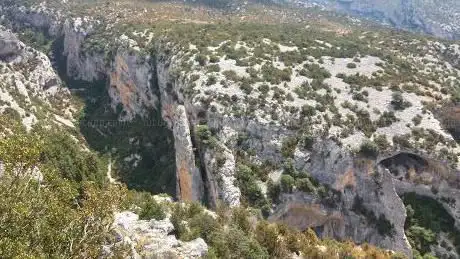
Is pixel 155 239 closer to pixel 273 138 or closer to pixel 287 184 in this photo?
pixel 287 184

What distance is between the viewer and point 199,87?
8431cm

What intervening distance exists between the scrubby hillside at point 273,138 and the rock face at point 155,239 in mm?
171

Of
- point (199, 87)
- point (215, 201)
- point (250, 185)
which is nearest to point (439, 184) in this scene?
point (250, 185)

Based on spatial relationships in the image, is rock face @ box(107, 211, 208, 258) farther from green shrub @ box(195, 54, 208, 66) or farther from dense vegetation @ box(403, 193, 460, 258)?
green shrub @ box(195, 54, 208, 66)

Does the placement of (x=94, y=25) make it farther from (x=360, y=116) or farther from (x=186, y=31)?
(x=360, y=116)

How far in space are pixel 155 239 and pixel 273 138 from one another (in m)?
39.9

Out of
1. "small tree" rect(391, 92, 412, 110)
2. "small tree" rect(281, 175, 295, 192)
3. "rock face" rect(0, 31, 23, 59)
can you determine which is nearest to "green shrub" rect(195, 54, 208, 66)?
"small tree" rect(281, 175, 295, 192)

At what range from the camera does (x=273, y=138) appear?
75.9 metres

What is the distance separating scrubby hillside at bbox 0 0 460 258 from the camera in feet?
212

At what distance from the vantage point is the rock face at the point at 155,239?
36.4m

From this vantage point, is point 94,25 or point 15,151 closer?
point 15,151

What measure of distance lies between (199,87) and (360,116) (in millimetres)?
25407

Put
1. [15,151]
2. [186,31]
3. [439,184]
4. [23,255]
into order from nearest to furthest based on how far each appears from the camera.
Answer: [23,255], [15,151], [439,184], [186,31]

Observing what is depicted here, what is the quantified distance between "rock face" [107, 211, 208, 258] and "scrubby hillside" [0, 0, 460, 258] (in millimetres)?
171
